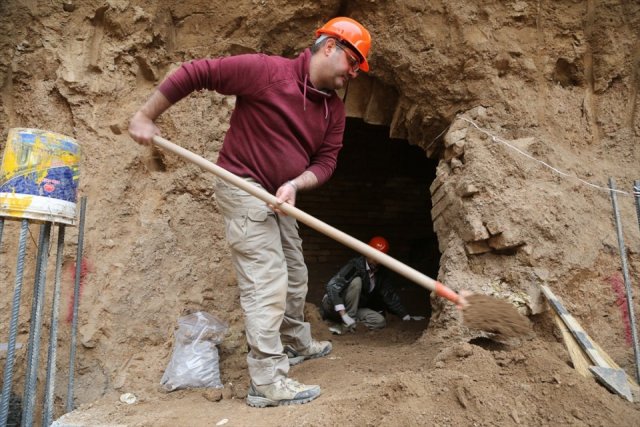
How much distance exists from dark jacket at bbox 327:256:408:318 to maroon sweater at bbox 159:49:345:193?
7.93 feet

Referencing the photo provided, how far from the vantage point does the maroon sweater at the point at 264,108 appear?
2.54m

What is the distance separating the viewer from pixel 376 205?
7688mm

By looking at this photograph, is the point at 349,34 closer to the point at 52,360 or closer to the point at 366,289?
the point at 52,360

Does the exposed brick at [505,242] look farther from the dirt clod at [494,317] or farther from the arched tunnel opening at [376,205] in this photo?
the arched tunnel opening at [376,205]

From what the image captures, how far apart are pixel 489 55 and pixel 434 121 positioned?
2.14 feet

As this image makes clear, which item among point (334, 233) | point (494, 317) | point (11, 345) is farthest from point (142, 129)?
point (494, 317)

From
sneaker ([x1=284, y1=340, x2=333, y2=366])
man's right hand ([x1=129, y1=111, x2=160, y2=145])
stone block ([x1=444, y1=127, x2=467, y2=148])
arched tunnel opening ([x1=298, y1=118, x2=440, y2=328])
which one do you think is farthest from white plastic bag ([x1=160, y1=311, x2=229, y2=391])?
arched tunnel opening ([x1=298, y1=118, x2=440, y2=328])

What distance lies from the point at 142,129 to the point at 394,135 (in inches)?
99.2

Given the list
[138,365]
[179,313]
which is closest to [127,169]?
[179,313]

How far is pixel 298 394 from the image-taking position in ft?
8.13

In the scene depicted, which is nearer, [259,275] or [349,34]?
[259,275]

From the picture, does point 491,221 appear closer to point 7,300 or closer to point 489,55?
point 489,55

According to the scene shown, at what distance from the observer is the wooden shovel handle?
2.28 meters

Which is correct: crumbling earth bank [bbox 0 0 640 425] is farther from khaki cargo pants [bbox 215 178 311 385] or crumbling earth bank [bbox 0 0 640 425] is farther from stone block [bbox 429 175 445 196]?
khaki cargo pants [bbox 215 178 311 385]
